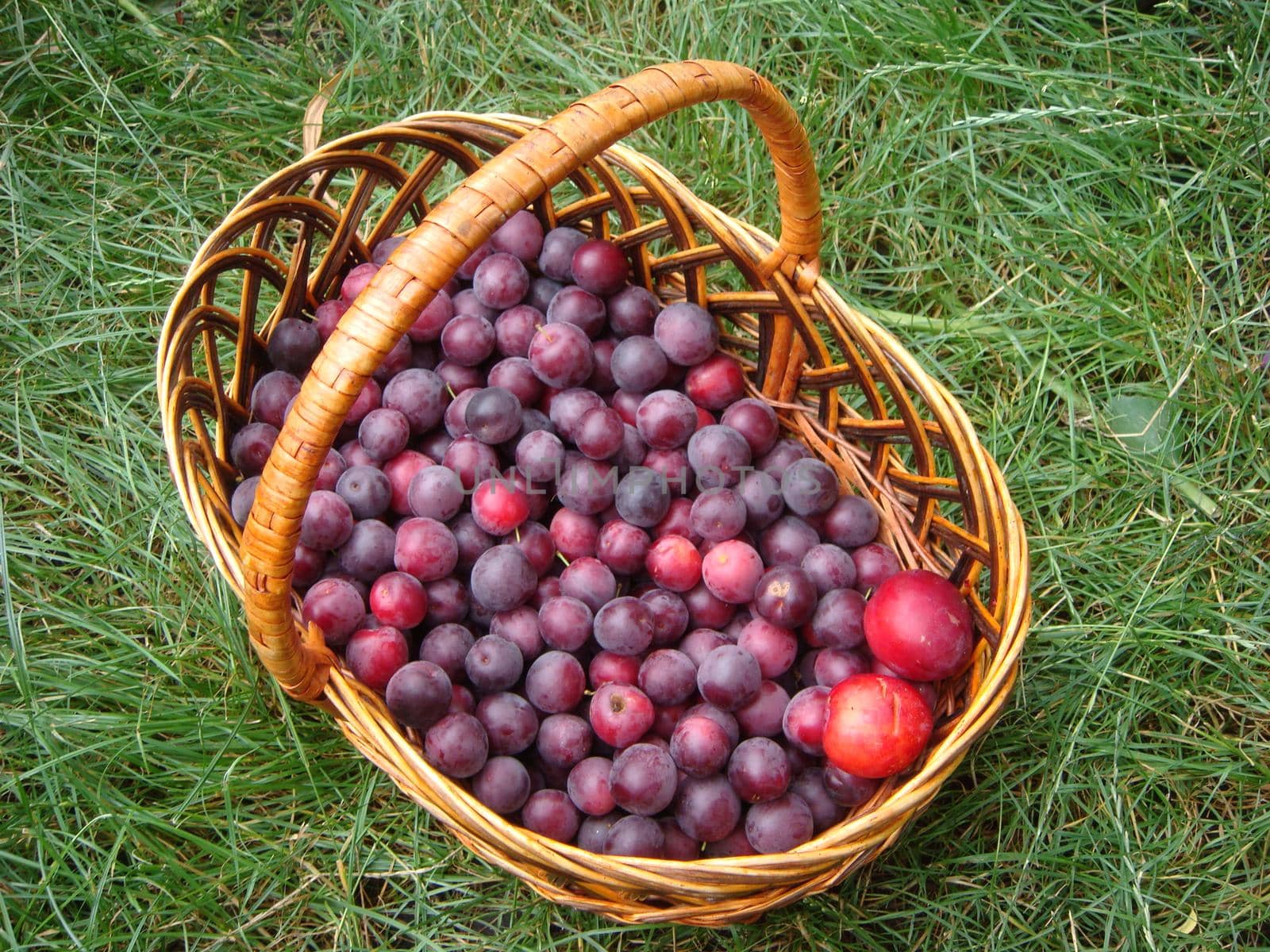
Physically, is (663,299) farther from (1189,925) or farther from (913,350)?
(1189,925)

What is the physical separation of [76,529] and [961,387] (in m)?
2.00

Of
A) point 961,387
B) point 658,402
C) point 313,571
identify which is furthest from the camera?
point 961,387

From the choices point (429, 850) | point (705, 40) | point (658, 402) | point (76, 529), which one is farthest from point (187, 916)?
point (705, 40)

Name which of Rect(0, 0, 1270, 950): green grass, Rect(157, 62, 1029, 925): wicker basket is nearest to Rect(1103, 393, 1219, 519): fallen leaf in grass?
Rect(0, 0, 1270, 950): green grass

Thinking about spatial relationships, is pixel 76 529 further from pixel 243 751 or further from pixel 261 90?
Answer: pixel 261 90

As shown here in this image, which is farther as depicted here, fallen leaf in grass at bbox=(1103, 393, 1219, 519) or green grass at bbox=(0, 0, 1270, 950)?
fallen leaf in grass at bbox=(1103, 393, 1219, 519)

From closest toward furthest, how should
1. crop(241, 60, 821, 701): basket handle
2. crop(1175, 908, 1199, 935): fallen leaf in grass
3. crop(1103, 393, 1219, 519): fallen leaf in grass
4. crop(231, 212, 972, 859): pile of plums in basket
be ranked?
crop(241, 60, 821, 701): basket handle, crop(231, 212, 972, 859): pile of plums in basket, crop(1175, 908, 1199, 935): fallen leaf in grass, crop(1103, 393, 1219, 519): fallen leaf in grass

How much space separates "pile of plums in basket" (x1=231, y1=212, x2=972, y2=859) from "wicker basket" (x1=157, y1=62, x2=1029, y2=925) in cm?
7

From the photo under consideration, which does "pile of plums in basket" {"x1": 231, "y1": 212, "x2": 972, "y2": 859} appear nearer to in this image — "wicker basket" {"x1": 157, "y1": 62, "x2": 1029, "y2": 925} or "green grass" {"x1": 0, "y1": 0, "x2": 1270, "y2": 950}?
"wicker basket" {"x1": 157, "y1": 62, "x2": 1029, "y2": 925}

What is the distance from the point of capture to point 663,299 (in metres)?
2.14

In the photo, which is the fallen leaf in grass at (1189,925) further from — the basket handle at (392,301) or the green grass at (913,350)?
the basket handle at (392,301)

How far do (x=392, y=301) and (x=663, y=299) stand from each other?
36.5 inches

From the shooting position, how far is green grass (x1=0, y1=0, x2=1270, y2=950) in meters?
1.85

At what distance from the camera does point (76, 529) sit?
2.22 metres
